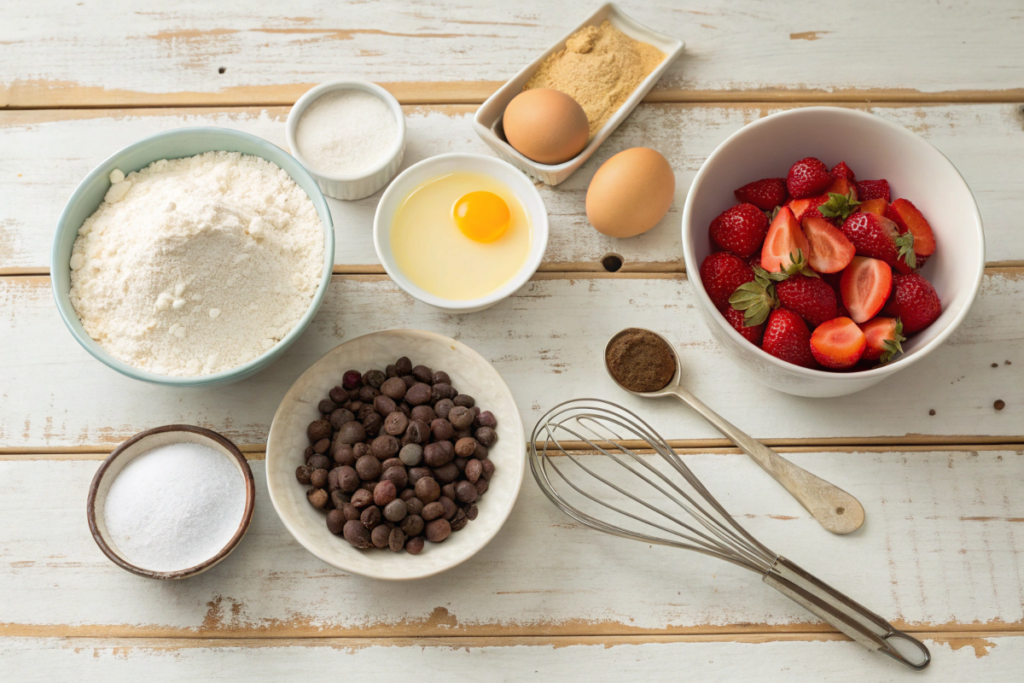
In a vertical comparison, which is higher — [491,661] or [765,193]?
[765,193]

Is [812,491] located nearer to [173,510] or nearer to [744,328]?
[744,328]

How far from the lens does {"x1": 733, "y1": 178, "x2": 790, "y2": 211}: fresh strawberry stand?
101cm

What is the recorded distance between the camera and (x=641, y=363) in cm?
105

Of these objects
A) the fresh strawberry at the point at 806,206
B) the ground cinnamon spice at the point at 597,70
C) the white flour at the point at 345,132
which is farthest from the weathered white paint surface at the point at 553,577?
the ground cinnamon spice at the point at 597,70

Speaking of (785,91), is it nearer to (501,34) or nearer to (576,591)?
(501,34)

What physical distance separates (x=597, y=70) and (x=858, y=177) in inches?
17.4

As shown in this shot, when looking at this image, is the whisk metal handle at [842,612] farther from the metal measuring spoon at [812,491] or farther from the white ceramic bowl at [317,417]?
the white ceramic bowl at [317,417]

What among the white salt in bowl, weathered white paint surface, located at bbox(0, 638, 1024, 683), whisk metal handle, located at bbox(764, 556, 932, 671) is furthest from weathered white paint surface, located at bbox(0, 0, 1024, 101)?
weathered white paint surface, located at bbox(0, 638, 1024, 683)

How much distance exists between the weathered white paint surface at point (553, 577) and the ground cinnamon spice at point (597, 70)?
0.61 meters

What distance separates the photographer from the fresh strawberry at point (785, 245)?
91 cm

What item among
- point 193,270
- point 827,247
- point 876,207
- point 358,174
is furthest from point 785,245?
point 193,270

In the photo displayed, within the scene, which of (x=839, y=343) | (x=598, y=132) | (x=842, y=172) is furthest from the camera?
(x=598, y=132)

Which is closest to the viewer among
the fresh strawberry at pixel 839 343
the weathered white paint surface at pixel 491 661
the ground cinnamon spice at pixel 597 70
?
the fresh strawberry at pixel 839 343

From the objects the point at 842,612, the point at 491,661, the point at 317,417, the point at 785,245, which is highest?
the point at 785,245
